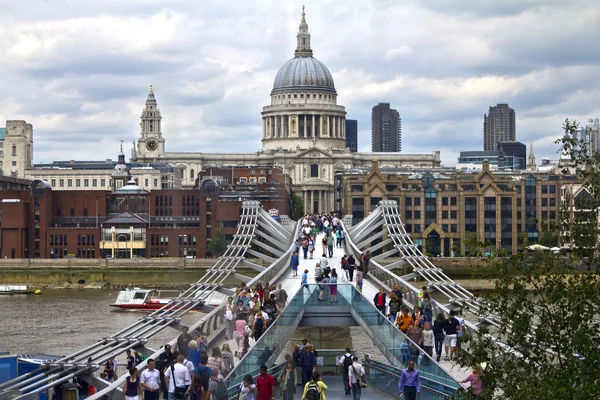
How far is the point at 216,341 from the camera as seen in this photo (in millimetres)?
19484

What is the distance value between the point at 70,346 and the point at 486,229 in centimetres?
4542

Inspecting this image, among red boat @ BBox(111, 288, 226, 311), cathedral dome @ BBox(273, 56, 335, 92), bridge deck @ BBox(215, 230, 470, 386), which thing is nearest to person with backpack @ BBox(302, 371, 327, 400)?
bridge deck @ BBox(215, 230, 470, 386)

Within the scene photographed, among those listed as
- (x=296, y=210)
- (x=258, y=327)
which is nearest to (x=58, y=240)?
(x=296, y=210)

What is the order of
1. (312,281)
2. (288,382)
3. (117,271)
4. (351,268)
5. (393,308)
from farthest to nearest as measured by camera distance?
(117,271)
(351,268)
(312,281)
(393,308)
(288,382)

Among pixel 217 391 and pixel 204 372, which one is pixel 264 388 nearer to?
pixel 217 391

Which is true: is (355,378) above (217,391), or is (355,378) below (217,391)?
below

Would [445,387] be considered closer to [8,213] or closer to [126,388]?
[126,388]

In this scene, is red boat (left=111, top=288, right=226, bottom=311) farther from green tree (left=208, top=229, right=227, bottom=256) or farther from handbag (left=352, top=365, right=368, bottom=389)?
handbag (left=352, top=365, right=368, bottom=389)

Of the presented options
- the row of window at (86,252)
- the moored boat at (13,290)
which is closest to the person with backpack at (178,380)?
the moored boat at (13,290)

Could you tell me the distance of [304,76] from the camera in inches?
5763

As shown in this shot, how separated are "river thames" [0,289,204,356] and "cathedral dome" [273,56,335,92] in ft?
283

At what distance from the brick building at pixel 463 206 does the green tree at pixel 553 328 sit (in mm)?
60196

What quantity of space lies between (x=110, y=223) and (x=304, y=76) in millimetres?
73019

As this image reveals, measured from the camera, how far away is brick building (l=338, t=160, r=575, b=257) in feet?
253
